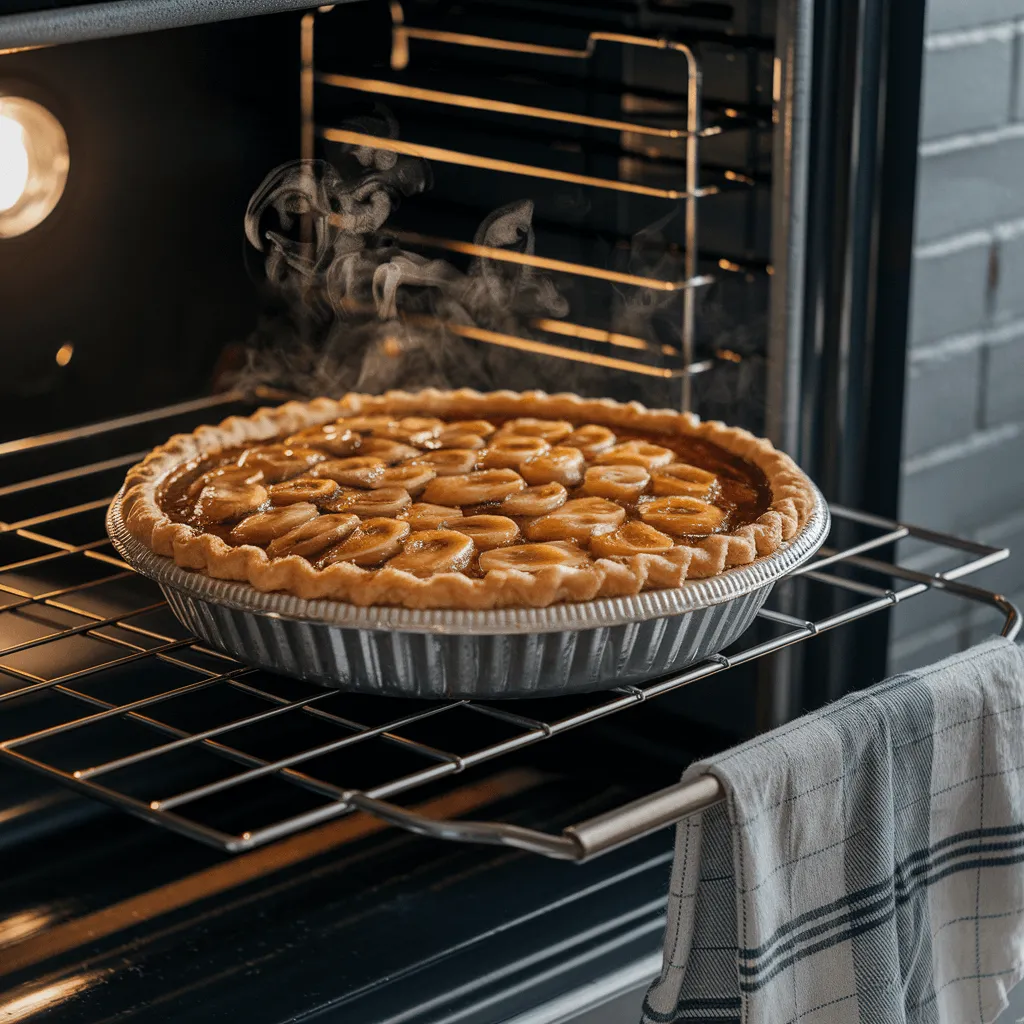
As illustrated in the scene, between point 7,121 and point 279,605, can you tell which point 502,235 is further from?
point 279,605

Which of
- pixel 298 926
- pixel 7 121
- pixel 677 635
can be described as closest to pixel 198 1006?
pixel 298 926

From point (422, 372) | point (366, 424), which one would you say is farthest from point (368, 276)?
point (366, 424)

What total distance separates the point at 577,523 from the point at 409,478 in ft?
0.46

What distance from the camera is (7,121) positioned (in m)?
1.15

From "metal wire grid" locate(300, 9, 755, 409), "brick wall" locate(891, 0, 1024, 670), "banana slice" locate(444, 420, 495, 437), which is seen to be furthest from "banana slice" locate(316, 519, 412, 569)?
"brick wall" locate(891, 0, 1024, 670)

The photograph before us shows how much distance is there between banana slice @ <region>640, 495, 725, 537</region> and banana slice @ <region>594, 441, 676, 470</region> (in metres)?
0.07

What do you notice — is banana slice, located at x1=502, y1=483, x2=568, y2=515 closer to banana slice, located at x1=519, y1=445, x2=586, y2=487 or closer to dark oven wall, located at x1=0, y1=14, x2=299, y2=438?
banana slice, located at x1=519, y1=445, x2=586, y2=487

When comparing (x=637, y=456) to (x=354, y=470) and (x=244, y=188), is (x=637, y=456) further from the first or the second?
(x=244, y=188)

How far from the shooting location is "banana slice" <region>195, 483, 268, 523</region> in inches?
40.6

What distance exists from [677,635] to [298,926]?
1.05ft

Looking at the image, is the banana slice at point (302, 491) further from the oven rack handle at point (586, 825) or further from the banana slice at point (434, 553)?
the oven rack handle at point (586, 825)

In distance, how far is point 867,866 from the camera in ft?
3.07

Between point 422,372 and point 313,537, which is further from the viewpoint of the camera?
point 422,372

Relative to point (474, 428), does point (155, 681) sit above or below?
below
